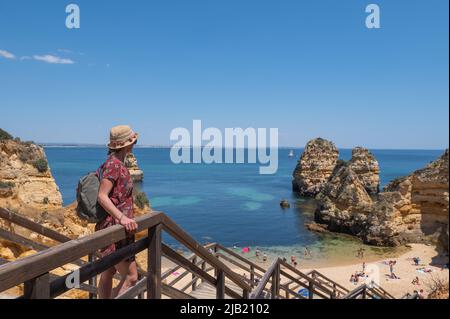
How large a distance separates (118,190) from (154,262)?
0.81m

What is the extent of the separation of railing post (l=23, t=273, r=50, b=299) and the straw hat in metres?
1.73

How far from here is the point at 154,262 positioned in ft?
9.37

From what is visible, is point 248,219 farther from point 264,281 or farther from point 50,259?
point 50,259

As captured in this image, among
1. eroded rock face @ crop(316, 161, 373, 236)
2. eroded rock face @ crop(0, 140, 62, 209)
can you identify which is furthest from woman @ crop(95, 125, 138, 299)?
eroded rock face @ crop(316, 161, 373, 236)

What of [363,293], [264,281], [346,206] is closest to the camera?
[264,281]

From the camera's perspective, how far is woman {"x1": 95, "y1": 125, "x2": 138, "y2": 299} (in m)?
3.08

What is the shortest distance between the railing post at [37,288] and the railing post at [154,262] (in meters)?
1.06

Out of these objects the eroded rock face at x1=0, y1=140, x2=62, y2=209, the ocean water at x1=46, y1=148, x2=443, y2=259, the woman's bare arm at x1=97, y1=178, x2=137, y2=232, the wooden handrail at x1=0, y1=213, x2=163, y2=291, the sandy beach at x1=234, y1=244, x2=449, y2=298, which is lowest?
the ocean water at x1=46, y1=148, x2=443, y2=259

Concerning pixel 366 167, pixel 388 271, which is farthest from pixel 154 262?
pixel 366 167

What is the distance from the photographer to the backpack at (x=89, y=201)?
3.04m

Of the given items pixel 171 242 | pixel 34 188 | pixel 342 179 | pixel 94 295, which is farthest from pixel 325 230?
pixel 94 295

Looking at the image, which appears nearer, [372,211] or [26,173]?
[26,173]

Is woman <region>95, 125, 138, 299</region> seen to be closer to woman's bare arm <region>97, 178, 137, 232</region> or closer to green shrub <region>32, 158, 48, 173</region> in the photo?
woman's bare arm <region>97, 178, 137, 232</region>
